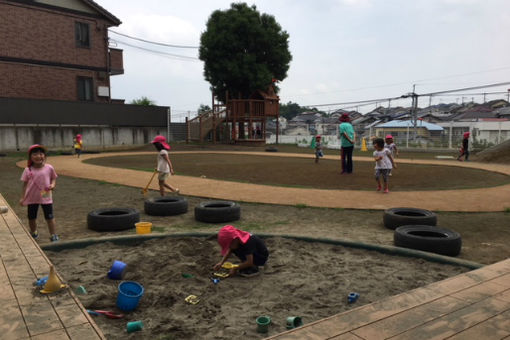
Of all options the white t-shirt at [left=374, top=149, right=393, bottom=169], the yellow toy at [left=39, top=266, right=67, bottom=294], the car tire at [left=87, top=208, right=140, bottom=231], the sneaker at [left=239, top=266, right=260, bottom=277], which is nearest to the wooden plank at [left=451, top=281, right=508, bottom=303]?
the sneaker at [left=239, top=266, right=260, bottom=277]

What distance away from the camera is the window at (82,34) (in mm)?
32219

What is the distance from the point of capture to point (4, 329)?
8.89 feet

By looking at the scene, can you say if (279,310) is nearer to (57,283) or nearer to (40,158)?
(57,283)

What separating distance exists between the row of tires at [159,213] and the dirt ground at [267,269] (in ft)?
0.56

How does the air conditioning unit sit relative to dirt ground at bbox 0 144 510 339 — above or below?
above

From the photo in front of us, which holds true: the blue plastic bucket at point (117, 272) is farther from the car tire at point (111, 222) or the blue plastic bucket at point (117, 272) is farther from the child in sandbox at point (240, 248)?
the car tire at point (111, 222)

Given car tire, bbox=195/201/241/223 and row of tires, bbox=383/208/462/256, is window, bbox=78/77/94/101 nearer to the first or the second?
car tire, bbox=195/201/241/223

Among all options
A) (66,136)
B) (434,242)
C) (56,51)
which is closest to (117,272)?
(434,242)

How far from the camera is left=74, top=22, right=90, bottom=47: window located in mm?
32219

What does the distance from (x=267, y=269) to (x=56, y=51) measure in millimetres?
32313

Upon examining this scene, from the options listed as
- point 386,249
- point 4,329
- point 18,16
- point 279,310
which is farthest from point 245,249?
point 18,16

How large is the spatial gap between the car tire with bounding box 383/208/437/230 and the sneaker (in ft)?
11.3

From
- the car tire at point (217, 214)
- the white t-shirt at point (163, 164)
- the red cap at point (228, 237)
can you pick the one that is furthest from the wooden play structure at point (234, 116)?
the red cap at point (228, 237)

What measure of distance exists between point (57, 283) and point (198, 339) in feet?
4.33
